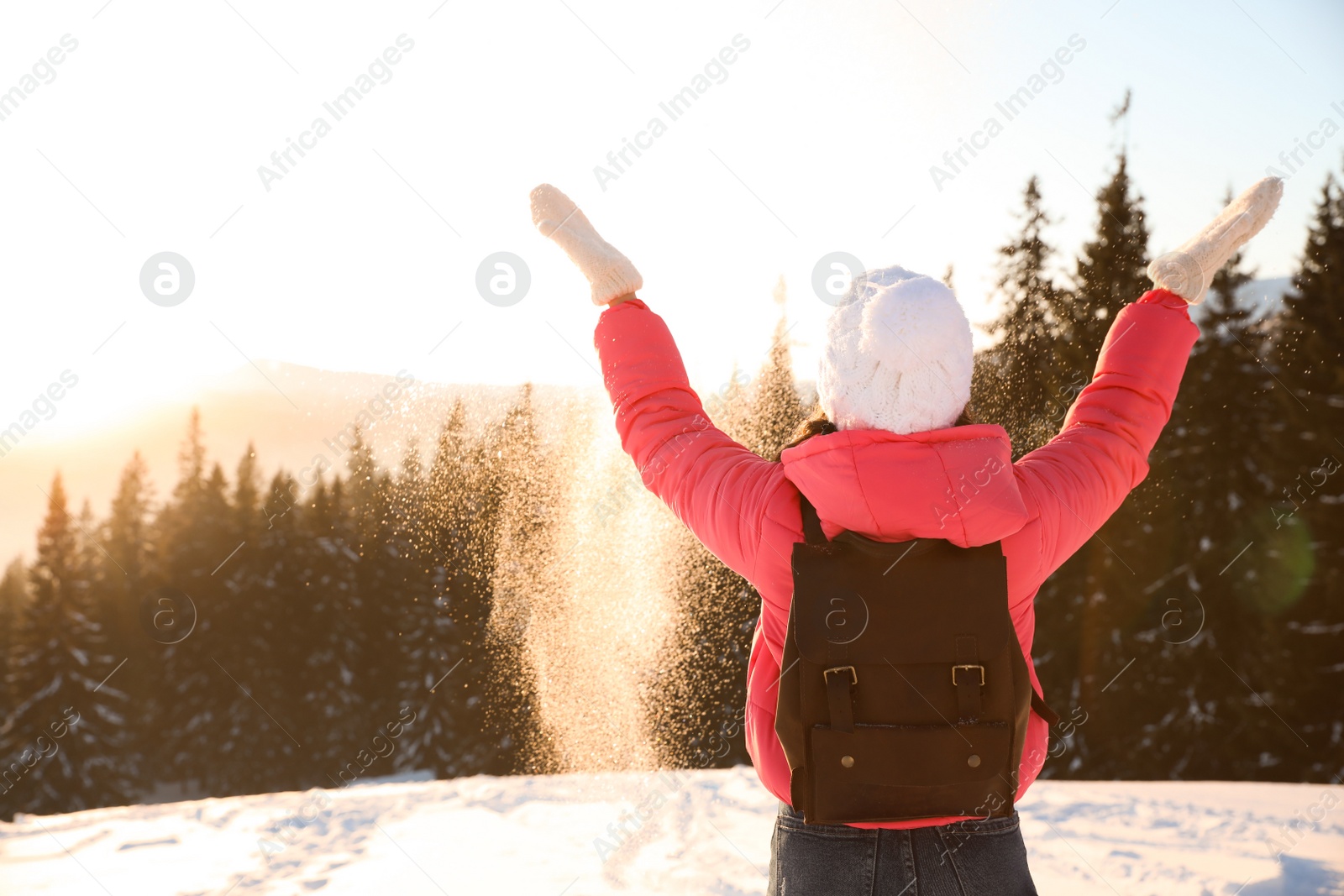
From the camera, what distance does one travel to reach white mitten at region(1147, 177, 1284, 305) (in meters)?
1.77

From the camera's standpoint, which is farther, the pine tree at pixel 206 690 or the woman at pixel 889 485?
the pine tree at pixel 206 690

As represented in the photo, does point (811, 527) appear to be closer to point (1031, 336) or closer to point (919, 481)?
point (919, 481)

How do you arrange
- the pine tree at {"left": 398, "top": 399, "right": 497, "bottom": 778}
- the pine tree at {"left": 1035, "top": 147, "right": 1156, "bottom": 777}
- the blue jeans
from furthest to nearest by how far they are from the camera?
the pine tree at {"left": 398, "top": 399, "right": 497, "bottom": 778} < the pine tree at {"left": 1035, "top": 147, "right": 1156, "bottom": 777} < the blue jeans

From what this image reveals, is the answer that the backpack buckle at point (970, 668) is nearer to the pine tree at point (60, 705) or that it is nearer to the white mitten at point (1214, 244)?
the white mitten at point (1214, 244)

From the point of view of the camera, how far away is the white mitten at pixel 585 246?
5.72 feet

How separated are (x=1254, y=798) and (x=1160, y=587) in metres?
11.9

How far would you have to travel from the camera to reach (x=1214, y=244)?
73.0 inches

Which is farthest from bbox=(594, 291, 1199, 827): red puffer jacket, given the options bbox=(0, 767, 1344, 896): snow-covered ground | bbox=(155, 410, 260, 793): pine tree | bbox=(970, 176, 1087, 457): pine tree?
bbox=(155, 410, 260, 793): pine tree

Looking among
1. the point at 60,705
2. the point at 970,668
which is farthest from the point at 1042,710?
the point at 60,705

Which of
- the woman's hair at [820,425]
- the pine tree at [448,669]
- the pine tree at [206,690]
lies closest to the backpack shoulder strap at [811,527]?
the woman's hair at [820,425]

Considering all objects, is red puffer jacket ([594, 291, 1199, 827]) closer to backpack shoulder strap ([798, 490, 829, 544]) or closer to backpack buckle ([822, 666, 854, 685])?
backpack shoulder strap ([798, 490, 829, 544])

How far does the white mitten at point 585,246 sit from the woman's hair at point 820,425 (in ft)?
1.59

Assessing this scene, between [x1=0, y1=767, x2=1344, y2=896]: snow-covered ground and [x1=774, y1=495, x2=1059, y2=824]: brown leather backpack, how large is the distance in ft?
9.61

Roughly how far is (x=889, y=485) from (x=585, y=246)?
91cm
